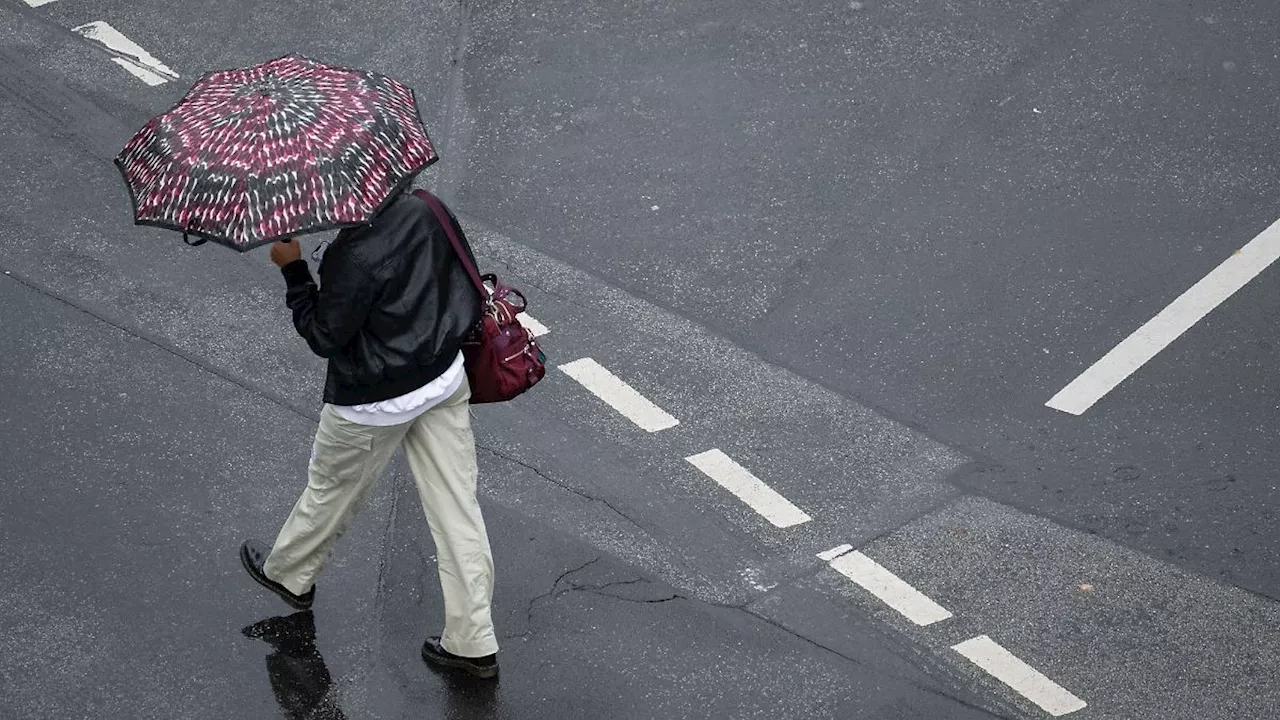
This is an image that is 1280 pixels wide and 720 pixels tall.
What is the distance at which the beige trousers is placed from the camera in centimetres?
518

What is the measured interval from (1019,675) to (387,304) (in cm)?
263

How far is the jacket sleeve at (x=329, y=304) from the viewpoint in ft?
15.5

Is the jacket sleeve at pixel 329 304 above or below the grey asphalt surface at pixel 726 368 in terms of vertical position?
above

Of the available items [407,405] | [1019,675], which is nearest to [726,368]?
[1019,675]

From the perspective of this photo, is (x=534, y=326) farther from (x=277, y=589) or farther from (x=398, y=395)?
(x=398, y=395)

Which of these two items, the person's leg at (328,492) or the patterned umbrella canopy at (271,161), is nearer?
the patterned umbrella canopy at (271,161)

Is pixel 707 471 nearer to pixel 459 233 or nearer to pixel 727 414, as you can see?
pixel 727 414

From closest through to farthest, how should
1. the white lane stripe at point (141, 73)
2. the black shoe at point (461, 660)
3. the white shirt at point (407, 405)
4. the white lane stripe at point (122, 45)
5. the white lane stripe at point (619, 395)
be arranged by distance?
the white shirt at point (407, 405)
the black shoe at point (461, 660)
the white lane stripe at point (619, 395)
the white lane stripe at point (141, 73)
the white lane stripe at point (122, 45)

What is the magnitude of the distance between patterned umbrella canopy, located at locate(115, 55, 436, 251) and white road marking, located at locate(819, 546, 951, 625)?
2.38 metres

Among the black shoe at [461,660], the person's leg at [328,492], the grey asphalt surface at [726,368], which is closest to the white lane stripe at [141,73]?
the grey asphalt surface at [726,368]

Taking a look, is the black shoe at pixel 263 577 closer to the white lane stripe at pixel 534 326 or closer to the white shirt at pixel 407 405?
the white shirt at pixel 407 405

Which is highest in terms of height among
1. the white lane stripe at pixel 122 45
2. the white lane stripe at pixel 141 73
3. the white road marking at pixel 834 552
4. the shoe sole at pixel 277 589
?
the white lane stripe at pixel 122 45

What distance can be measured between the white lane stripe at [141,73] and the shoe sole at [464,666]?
14.7 feet

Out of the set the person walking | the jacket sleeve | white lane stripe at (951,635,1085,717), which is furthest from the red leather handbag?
white lane stripe at (951,635,1085,717)
